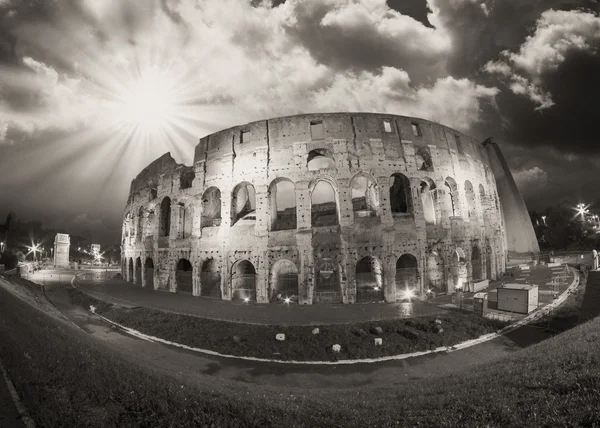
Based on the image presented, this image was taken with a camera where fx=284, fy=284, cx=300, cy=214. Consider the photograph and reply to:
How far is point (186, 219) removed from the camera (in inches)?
914

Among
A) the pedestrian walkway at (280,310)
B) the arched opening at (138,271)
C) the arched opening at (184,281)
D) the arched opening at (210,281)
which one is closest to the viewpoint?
the pedestrian walkway at (280,310)

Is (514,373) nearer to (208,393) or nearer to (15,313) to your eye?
(208,393)

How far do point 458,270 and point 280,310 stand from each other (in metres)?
13.0

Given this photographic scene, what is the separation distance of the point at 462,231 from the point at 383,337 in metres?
12.2

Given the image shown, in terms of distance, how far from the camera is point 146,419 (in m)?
4.66

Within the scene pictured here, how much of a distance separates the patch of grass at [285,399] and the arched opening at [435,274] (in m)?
12.6

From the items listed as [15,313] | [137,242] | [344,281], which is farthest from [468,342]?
[137,242]

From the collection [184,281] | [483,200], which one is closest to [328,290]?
[184,281]

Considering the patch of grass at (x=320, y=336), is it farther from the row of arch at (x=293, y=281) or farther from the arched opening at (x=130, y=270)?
the arched opening at (x=130, y=270)

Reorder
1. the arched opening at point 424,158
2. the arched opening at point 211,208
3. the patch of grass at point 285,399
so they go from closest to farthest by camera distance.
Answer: the patch of grass at point 285,399
the arched opening at point 424,158
the arched opening at point 211,208

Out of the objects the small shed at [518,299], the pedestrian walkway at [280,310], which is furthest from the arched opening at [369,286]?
the small shed at [518,299]

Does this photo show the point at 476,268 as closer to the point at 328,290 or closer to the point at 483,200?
the point at 483,200

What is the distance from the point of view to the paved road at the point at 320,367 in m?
9.09

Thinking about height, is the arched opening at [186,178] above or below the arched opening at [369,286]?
above
